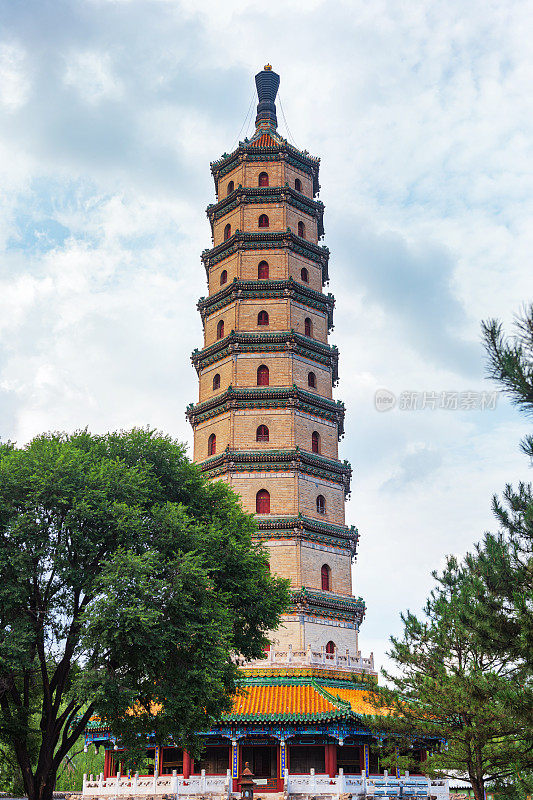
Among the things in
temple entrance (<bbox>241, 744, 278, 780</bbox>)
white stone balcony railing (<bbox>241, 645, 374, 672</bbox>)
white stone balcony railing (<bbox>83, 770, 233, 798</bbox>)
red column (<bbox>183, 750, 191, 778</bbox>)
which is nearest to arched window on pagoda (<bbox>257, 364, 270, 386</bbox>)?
white stone balcony railing (<bbox>241, 645, 374, 672</bbox>)

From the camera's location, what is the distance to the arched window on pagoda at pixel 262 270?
37.9 metres

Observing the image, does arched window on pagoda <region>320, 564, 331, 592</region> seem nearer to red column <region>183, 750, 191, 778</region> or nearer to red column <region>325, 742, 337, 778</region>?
red column <region>325, 742, 337, 778</region>

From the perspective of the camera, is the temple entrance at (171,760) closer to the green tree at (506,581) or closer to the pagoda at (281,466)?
the pagoda at (281,466)

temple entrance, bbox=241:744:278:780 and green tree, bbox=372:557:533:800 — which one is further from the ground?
green tree, bbox=372:557:533:800

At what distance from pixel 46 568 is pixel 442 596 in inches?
490

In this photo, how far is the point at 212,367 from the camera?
3716 cm

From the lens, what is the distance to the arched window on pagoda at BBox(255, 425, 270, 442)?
112 ft

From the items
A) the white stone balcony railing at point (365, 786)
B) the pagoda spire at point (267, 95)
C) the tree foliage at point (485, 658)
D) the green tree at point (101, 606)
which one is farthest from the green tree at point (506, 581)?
the pagoda spire at point (267, 95)

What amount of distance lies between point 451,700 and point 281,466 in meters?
15.4

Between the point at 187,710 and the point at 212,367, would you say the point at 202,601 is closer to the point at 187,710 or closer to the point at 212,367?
the point at 187,710

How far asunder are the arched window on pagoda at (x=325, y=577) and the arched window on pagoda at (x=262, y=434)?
6142 mm

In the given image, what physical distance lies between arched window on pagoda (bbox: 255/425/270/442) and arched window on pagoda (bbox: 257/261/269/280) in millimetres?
7979

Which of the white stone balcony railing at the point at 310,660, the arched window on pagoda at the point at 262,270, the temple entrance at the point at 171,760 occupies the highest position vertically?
the arched window on pagoda at the point at 262,270

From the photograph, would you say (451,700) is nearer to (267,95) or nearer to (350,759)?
(350,759)
